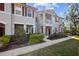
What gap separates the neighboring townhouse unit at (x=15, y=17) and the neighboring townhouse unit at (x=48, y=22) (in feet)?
0.39

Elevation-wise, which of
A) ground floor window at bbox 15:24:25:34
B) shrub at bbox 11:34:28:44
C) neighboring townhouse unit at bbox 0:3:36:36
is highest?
neighboring townhouse unit at bbox 0:3:36:36

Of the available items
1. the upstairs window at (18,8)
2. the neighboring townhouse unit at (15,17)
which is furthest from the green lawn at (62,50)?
the upstairs window at (18,8)

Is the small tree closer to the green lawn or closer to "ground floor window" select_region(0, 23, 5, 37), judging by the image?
the green lawn

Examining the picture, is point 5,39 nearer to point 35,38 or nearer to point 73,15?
point 35,38

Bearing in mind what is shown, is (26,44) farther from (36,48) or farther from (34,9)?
(34,9)

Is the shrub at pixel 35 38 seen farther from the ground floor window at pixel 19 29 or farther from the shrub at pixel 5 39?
the shrub at pixel 5 39

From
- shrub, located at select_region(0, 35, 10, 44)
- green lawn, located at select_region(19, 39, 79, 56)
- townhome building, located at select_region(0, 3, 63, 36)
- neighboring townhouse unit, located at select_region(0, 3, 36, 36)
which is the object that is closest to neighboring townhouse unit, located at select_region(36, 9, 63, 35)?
townhome building, located at select_region(0, 3, 63, 36)

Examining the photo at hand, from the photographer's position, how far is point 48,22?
3465 mm

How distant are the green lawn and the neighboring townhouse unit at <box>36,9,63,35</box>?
27cm

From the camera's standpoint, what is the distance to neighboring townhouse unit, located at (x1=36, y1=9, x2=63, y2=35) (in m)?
3.39

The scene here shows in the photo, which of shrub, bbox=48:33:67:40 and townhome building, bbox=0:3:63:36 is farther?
shrub, bbox=48:33:67:40

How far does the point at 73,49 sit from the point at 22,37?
3.00 feet

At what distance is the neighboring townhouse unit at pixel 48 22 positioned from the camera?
133 inches

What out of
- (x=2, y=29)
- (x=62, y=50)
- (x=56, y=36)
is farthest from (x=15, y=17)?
(x=62, y=50)
